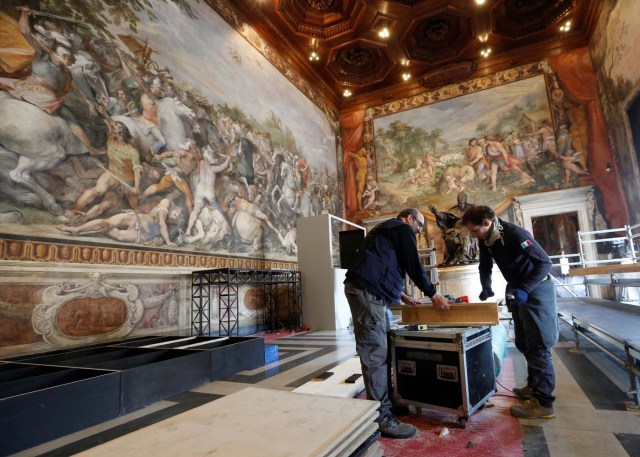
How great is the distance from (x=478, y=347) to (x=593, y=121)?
13244 millimetres

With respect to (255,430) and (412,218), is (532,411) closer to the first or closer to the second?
(412,218)

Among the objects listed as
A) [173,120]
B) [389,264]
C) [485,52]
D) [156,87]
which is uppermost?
[485,52]

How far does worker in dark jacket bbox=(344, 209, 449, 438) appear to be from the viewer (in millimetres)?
2492

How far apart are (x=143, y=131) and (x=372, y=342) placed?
632cm

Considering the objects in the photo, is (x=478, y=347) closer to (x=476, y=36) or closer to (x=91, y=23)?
(x=91, y=23)

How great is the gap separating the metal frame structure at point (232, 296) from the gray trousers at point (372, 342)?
13.9 ft

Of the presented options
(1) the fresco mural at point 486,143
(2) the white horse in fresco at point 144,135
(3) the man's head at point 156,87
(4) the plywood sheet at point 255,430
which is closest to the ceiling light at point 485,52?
(1) the fresco mural at point 486,143

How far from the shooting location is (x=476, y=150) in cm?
1372

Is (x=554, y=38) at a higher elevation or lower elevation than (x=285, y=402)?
higher

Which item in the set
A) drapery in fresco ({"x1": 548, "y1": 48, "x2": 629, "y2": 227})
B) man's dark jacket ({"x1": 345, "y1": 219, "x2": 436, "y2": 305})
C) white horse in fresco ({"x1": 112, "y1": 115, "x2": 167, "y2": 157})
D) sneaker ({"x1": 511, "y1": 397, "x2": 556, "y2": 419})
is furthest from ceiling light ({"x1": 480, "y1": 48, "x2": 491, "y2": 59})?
sneaker ({"x1": 511, "y1": 397, "x2": 556, "y2": 419})

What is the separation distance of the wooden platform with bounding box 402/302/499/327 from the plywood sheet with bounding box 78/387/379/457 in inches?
53.9

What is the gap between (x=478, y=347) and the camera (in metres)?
2.67

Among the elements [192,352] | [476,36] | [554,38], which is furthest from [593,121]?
[192,352]

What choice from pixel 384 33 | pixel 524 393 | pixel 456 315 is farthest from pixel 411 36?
pixel 524 393
